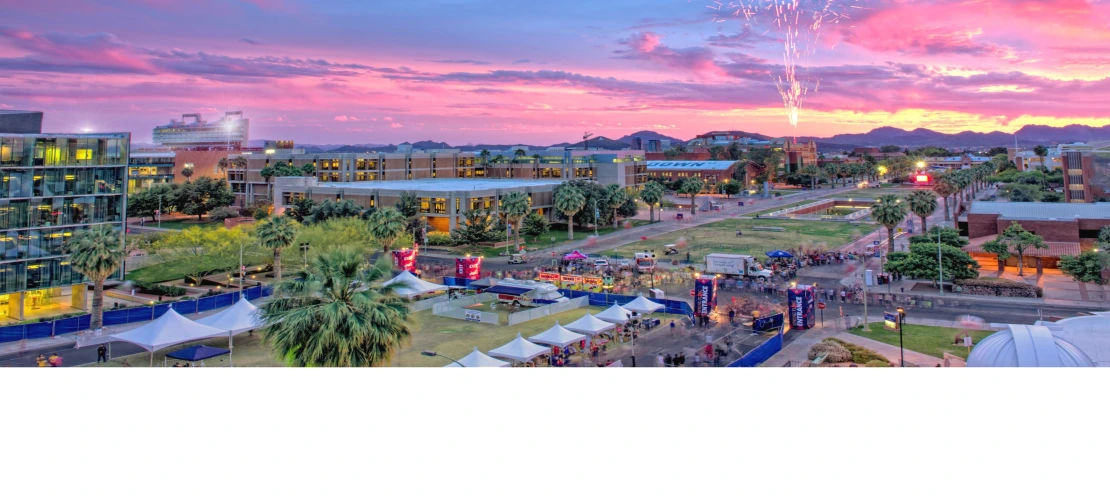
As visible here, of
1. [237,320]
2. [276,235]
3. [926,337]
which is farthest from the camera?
[276,235]

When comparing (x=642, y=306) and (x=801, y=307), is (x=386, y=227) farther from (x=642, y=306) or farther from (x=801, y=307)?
(x=801, y=307)

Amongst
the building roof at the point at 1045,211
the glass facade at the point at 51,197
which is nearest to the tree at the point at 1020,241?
the building roof at the point at 1045,211

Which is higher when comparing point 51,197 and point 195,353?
point 51,197

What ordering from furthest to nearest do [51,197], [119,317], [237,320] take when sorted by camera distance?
[51,197] < [119,317] < [237,320]

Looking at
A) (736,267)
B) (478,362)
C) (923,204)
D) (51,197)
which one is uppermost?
(923,204)

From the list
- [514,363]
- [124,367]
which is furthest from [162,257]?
[514,363]

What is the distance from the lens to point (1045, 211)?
65.6m

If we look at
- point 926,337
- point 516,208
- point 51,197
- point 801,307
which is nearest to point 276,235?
point 51,197

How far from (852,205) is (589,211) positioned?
2760 inches

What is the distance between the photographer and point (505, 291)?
50500mm

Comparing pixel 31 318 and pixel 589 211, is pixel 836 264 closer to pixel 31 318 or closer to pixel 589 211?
pixel 589 211

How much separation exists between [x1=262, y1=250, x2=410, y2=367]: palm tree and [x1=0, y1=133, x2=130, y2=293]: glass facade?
31489 mm

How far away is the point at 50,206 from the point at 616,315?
3816cm

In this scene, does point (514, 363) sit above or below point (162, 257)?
below
